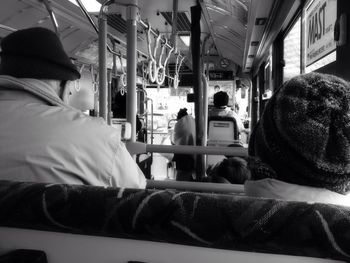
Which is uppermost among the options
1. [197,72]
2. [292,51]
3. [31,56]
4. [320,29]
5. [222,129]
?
[292,51]

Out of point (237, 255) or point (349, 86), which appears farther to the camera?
point (349, 86)

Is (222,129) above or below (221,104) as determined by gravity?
below

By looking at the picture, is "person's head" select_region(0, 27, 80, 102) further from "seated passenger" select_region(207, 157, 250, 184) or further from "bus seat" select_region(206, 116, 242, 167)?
"bus seat" select_region(206, 116, 242, 167)

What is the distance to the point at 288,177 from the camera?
83 centimetres

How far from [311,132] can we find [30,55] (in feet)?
3.42

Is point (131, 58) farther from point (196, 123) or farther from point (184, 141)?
point (184, 141)

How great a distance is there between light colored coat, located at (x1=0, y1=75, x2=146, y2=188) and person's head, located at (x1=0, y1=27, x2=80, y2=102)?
13 centimetres

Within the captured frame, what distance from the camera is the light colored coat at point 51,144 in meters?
1.05

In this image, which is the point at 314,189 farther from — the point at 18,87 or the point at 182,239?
the point at 18,87

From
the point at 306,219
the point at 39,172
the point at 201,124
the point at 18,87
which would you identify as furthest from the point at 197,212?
the point at 201,124

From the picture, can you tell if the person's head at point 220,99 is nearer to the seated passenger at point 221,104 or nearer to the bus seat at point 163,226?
the seated passenger at point 221,104

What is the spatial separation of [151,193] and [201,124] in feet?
7.94

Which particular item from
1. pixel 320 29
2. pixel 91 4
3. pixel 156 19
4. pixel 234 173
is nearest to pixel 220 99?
pixel 156 19

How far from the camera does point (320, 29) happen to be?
2.13 meters
